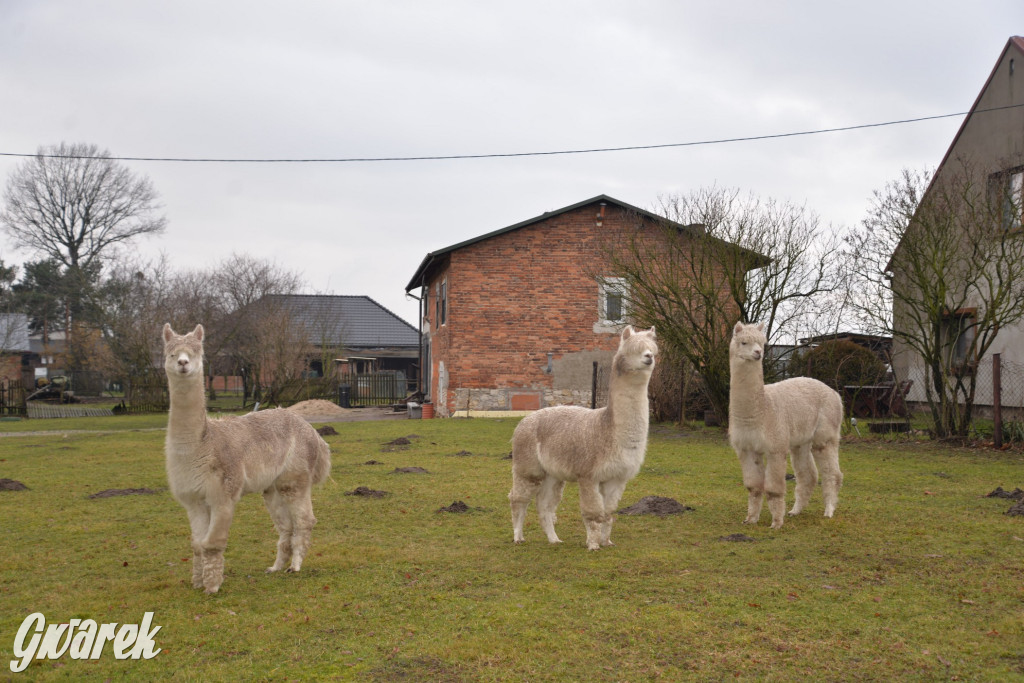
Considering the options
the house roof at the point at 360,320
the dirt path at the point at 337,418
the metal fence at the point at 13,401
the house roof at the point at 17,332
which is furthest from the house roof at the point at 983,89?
the house roof at the point at 17,332

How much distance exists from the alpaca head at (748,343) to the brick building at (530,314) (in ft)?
59.9

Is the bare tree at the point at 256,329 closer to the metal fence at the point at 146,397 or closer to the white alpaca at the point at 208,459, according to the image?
the metal fence at the point at 146,397

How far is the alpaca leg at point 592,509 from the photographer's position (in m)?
7.90

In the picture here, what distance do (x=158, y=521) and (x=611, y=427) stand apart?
5.40 meters

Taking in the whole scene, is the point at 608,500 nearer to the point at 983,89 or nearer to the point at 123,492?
the point at 123,492

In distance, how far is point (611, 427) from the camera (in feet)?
26.0

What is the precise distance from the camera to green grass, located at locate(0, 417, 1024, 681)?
5027mm

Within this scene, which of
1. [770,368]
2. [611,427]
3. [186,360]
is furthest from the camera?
[770,368]

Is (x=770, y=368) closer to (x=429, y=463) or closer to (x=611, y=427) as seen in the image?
(x=429, y=463)

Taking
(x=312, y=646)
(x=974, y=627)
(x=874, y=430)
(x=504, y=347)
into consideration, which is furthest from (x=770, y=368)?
(x=312, y=646)

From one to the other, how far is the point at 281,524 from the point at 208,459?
1125mm

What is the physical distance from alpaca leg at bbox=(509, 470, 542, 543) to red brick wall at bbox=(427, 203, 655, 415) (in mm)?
19327

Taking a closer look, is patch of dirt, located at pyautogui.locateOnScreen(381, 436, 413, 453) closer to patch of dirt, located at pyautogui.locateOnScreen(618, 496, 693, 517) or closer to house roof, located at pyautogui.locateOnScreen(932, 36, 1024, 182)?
patch of dirt, located at pyautogui.locateOnScreen(618, 496, 693, 517)

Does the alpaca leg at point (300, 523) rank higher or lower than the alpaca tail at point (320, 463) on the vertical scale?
lower
